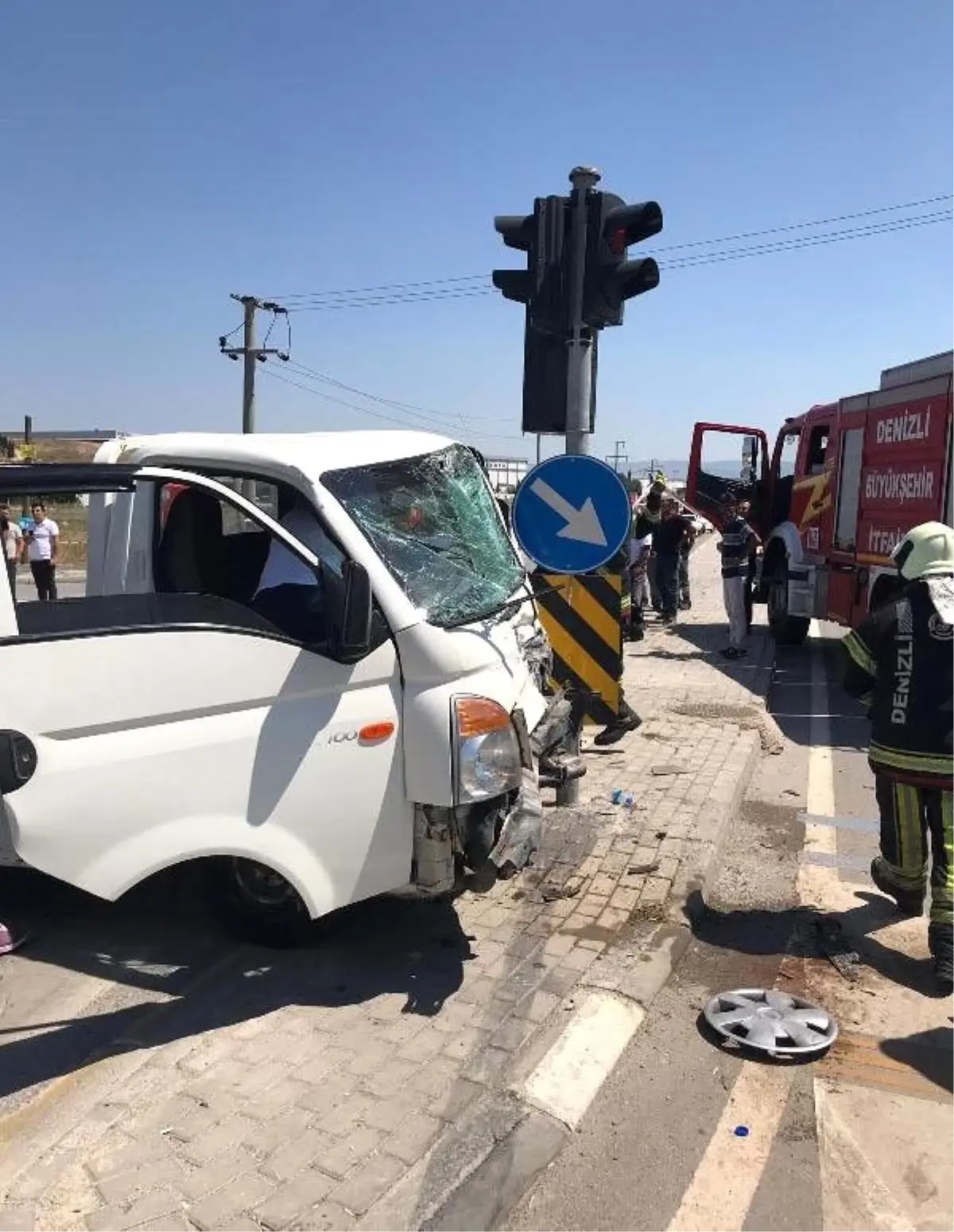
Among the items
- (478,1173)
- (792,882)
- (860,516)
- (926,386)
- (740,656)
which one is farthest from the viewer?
(740,656)

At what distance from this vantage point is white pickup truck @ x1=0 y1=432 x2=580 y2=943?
3.33 meters

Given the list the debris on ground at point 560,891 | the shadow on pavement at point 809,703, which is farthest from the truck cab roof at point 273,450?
the shadow on pavement at point 809,703

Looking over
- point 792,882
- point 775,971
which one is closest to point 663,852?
point 792,882

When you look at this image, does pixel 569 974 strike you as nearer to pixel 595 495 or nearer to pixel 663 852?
pixel 663 852

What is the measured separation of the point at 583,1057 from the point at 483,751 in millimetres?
1085

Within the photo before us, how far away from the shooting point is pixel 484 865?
3633 millimetres

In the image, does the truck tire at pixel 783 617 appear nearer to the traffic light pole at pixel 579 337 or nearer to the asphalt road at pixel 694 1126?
the traffic light pole at pixel 579 337

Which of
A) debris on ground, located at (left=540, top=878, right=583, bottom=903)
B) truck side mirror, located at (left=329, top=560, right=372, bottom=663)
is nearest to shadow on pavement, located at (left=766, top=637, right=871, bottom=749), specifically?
debris on ground, located at (left=540, top=878, right=583, bottom=903)

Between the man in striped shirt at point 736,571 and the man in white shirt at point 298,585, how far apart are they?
8148 mm

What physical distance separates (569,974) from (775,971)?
2.92 feet

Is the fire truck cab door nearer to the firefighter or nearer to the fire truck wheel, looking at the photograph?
the fire truck wheel

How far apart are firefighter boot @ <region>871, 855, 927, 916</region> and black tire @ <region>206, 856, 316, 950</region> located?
2.51 m

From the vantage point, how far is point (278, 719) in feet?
11.4

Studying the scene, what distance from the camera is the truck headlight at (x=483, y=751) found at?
3.51 metres
